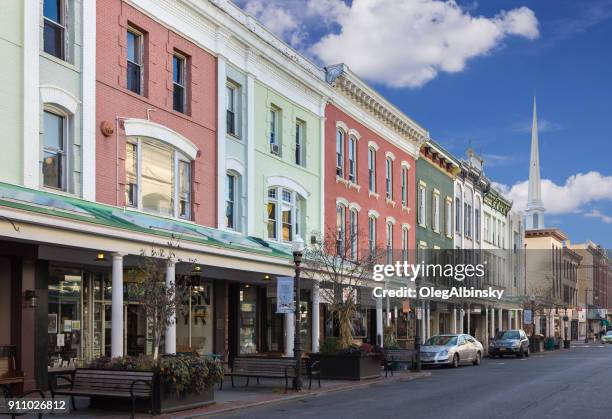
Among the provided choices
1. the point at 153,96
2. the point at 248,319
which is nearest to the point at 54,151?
the point at 153,96

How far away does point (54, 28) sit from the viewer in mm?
18391

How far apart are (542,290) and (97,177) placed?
56.3 meters

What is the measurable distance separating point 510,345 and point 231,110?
2362cm

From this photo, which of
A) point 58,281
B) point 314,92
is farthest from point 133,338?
point 314,92

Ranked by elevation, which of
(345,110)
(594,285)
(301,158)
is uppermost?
(345,110)

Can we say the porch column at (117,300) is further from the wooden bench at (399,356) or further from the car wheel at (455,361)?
the car wheel at (455,361)

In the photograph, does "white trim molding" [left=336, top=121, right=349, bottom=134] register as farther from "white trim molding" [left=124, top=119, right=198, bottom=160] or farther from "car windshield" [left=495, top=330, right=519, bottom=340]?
"car windshield" [left=495, top=330, right=519, bottom=340]

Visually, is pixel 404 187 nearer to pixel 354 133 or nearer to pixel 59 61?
pixel 354 133

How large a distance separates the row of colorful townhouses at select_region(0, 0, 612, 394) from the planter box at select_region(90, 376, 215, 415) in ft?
8.48

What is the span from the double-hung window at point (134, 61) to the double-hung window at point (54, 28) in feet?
8.45

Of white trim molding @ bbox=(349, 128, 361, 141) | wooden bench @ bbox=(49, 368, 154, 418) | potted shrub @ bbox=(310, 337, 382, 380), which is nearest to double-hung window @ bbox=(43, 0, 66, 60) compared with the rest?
wooden bench @ bbox=(49, 368, 154, 418)

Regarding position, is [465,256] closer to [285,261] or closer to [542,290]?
[542,290]

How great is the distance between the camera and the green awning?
15.1m

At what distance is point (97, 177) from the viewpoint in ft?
62.7
